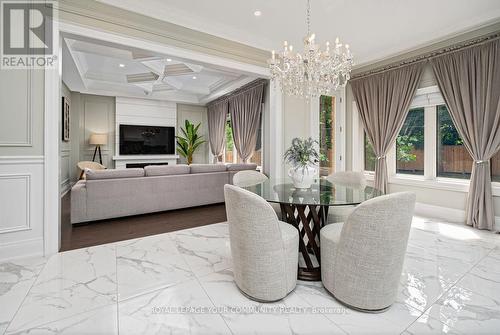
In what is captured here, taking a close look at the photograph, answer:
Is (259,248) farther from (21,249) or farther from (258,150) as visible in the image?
(258,150)

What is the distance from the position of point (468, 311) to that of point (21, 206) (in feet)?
12.5

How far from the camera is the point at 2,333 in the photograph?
1391 mm

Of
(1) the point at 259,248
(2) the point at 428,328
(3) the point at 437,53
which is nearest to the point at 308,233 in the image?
(1) the point at 259,248

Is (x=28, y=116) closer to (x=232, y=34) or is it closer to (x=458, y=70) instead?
(x=232, y=34)

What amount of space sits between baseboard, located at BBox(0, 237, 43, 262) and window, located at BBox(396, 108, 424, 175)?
5168 mm

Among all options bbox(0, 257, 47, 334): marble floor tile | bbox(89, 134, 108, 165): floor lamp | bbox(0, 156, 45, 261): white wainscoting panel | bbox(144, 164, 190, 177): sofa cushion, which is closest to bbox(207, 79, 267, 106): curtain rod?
bbox(144, 164, 190, 177): sofa cushion

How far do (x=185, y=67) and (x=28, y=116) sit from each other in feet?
10.7

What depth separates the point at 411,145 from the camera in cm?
409

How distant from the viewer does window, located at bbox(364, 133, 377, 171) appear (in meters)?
4.61

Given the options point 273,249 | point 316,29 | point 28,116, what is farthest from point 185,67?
point 273,249

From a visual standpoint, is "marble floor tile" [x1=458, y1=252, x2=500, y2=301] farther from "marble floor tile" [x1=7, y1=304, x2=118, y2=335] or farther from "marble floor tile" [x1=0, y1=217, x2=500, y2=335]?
"marble floor tile" [x1=7, y1=304, x2=118, y2=335]

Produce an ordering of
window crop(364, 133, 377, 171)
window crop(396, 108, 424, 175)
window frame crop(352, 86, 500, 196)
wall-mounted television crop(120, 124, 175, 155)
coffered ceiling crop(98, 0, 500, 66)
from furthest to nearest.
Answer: wall-mounted television crop(120, 124, 175, 155), window crop(364, 133, 377, 171), window crop(396, 108, 424, 175), window frame crop(352, 86, 500, 196), coffered ceiling crop(98, 0, 500, 66)

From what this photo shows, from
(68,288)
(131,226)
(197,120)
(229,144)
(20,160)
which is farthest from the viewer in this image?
(197,120)

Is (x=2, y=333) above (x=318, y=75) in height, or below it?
below
